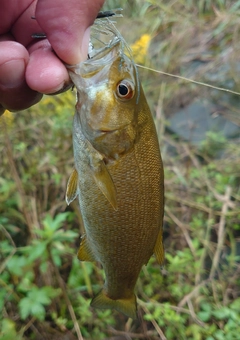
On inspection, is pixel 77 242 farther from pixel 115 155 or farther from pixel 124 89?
pixel 124 89

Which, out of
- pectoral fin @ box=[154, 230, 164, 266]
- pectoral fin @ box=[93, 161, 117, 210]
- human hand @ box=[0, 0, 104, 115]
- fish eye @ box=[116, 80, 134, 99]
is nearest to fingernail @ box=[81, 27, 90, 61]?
human hand @ box=[0, 0, 104, 115]

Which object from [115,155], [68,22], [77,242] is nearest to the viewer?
[68,22]

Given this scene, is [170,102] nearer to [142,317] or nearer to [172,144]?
[172,144]

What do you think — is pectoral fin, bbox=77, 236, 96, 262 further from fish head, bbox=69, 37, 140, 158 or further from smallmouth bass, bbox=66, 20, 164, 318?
fish head, bbox=69, 37, 140, 158

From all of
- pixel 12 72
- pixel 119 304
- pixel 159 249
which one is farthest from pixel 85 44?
pixel 119 304

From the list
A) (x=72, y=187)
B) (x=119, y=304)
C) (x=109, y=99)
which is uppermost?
(x=109, y=99)

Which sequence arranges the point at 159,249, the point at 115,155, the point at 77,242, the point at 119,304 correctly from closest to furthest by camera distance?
the point at 115,155
the point at 159,249
the point at 119,304
the point at 77,242

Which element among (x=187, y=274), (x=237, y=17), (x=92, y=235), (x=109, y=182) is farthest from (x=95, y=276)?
(x=237, y=17)
